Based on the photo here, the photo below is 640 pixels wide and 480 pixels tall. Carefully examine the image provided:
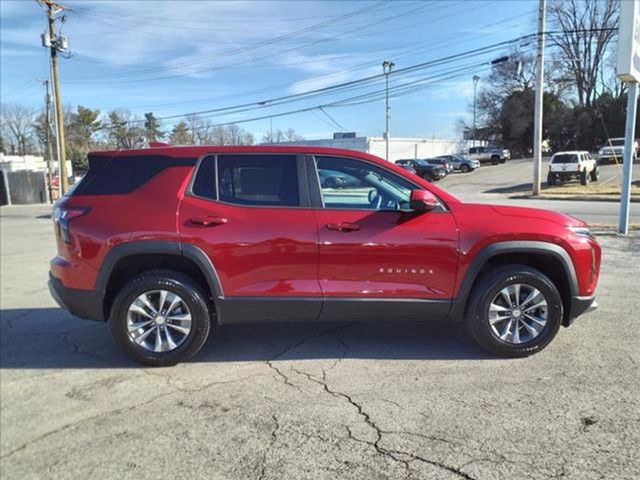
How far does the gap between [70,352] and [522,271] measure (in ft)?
13.2

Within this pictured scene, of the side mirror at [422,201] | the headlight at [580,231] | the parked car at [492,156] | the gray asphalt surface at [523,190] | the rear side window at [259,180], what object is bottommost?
the gray asphalt surface at [523,190]

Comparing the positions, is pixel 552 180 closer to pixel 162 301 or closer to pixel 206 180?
pixel 206 180

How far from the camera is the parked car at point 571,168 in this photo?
30.1m

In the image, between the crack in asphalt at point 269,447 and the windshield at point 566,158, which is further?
the windshield at point 566,158

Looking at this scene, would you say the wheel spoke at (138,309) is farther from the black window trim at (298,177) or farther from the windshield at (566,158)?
the windshield at (566,158)

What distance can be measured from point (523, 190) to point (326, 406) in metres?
29.9

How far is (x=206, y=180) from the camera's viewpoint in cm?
420

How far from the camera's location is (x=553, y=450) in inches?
114

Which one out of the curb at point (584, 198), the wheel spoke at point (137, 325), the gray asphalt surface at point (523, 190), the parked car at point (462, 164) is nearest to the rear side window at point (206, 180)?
the wheel spoke at point (137, 325)

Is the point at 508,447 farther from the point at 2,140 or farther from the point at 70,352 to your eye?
the point at 2,140

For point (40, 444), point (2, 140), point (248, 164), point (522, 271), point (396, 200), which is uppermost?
point (2, 140)

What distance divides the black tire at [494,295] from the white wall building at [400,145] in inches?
2128

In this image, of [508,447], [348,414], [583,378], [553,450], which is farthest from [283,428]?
[583,378]

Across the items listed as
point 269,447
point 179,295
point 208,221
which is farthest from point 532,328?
point 179,295
